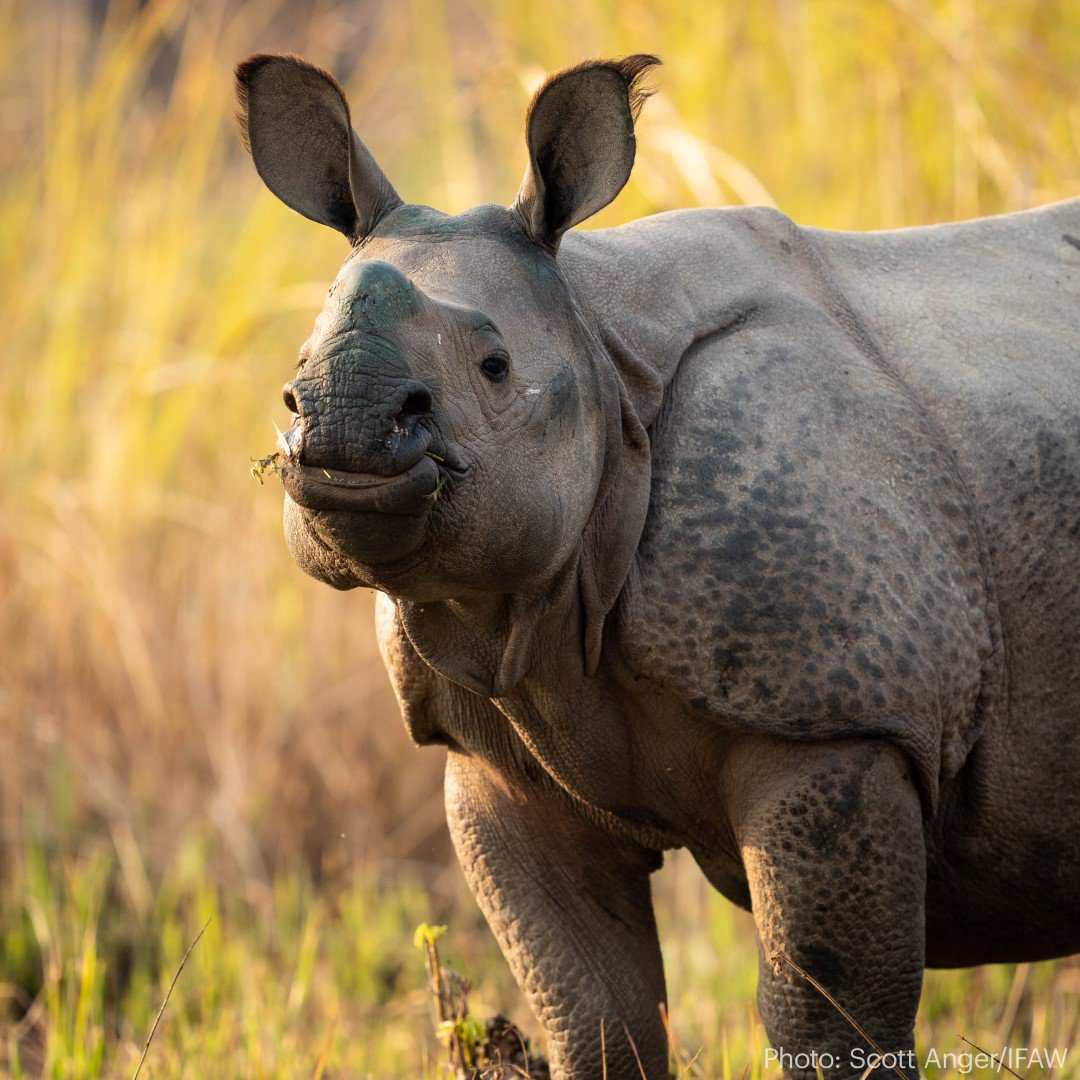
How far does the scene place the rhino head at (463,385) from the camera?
2082 mm

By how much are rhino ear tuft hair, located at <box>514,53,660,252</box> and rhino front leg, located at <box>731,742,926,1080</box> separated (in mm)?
894

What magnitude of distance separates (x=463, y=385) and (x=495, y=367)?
0.07 meters

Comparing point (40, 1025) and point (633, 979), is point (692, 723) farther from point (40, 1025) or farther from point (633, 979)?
point (40, 1025)

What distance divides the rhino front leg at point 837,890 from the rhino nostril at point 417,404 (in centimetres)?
79

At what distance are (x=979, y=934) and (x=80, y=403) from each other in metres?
4.17

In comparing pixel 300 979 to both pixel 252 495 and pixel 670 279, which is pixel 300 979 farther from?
pixel 252 495

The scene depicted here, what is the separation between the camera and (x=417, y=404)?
83.5 inches

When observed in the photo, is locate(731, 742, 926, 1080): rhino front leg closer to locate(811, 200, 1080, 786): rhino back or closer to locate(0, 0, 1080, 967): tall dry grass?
locate(811, 200, 1080, 786): rhino back

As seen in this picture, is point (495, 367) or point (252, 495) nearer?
point (495, 367)

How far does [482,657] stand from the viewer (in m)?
2.49

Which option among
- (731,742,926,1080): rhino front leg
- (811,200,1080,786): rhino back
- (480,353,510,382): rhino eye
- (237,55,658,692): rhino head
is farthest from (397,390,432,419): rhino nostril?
(811,200,1080,786): rhino back

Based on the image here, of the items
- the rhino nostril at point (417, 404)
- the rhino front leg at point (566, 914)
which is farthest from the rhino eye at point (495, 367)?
the rhino front leg at point (566, 914)

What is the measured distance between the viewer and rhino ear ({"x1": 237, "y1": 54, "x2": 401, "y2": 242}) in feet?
8.15

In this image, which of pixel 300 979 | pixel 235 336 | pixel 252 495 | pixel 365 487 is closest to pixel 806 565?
pixel 365 487
